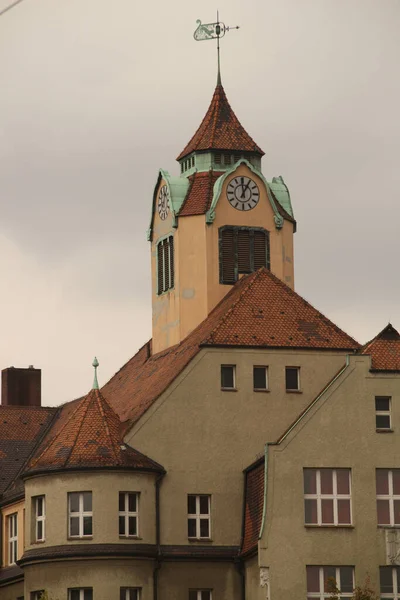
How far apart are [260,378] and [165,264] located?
11520 mm

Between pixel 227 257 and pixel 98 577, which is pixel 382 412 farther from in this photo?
pixel 227 257

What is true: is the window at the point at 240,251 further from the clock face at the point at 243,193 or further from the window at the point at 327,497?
the window at the point at 327,497

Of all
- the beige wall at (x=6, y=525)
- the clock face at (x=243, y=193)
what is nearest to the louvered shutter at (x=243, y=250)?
the clock face at (x=243, y=193)

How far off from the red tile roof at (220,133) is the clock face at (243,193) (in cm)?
205

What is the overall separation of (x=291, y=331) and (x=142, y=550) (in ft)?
39.2

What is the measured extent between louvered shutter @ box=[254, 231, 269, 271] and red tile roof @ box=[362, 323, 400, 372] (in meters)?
10.4

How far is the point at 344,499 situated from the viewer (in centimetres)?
8169

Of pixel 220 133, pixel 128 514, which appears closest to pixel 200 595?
pixel 128 514

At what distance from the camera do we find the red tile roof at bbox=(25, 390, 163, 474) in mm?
83188

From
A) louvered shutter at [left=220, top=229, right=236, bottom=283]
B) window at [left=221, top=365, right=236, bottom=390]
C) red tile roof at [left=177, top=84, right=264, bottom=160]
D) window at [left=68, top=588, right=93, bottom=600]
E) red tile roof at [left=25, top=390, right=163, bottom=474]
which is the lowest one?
window at [left=68, top=588, right=93, bottom=600]

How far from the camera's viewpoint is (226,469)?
85.8m

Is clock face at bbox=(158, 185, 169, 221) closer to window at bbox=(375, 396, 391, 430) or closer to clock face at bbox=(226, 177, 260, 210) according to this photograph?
clock face at bbox=(226, 177, 260, 210)

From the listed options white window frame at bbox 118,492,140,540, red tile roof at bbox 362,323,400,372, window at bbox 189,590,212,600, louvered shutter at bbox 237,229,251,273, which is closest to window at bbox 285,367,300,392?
red tile roof at bbox 362,323,400,372

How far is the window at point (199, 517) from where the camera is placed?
85062mm
